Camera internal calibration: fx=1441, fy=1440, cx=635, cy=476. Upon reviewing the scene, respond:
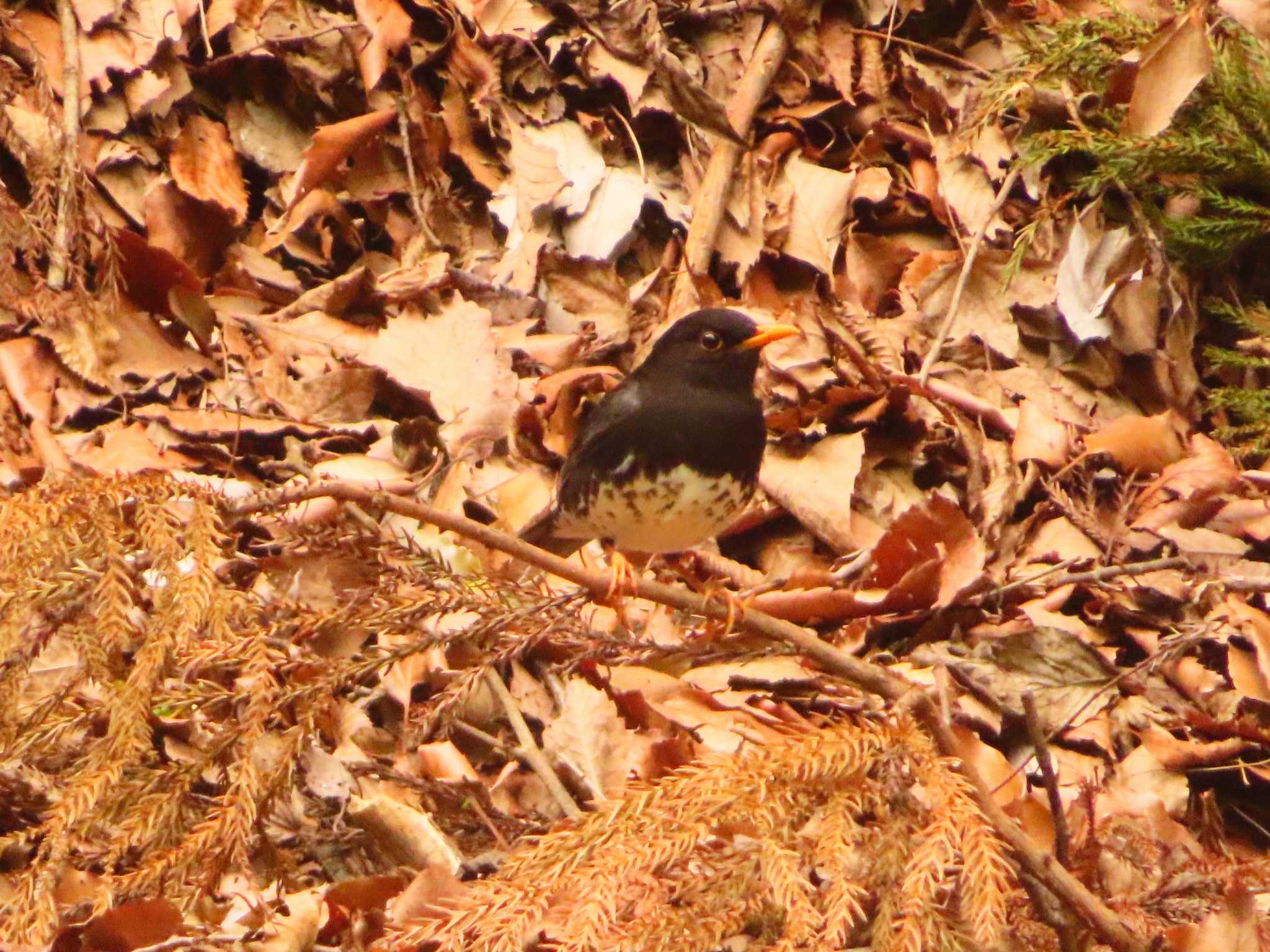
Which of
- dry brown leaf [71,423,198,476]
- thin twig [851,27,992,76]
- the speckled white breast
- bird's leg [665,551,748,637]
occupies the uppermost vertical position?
thin twig [851,27,992,76]

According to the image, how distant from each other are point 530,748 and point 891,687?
4.37 ft

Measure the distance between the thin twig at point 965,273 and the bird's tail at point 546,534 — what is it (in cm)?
126

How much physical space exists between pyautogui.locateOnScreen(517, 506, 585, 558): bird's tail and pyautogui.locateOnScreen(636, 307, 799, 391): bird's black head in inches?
20.3

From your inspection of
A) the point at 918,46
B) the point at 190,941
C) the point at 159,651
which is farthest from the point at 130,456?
the point at 918,46

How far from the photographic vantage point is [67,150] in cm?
424

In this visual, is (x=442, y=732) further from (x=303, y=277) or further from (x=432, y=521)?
(x=303, y=277)

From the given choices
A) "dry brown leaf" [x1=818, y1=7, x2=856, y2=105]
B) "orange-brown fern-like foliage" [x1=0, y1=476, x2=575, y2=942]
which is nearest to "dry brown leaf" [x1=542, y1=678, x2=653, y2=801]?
"orange-brown fern-like foliage" [x1=0, y1=476, x2=575, y2=942]

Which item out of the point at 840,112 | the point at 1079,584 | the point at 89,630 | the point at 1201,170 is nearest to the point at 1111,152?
the point at 1201,170

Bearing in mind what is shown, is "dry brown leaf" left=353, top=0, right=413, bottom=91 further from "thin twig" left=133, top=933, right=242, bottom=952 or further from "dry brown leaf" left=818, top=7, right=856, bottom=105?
"thin twig" left=133, top=933, right=242, bottom=952

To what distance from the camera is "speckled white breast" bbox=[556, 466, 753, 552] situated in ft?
11.3

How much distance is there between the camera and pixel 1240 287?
16.3 feet

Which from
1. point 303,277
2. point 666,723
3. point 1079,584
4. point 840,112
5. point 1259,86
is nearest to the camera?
point 666,723

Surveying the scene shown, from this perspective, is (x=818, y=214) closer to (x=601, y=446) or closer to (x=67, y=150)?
(x=601, y=446)

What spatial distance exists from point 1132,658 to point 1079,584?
25 cm
